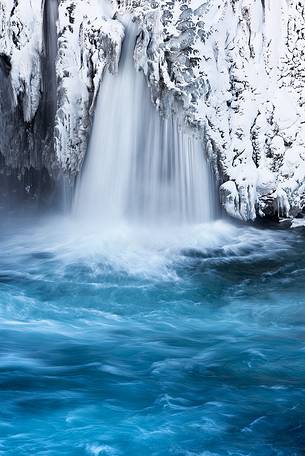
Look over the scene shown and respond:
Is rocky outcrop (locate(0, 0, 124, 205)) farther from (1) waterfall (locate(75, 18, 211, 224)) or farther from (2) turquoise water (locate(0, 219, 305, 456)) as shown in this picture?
(2) turquoise water (locate(0, 219, 305, 456))

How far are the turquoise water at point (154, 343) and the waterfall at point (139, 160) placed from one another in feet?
1.83

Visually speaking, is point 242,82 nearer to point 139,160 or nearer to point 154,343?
point 139,160

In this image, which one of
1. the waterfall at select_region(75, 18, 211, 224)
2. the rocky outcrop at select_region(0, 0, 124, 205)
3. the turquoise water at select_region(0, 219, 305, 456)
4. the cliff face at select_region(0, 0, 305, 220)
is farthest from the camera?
the rocky outcrop at select_region(0, 0, 124, 205)

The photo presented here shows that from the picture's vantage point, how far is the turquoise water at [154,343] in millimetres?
4516

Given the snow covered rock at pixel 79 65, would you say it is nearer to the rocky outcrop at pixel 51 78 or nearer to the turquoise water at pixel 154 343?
the rocky outcrop at pixel 51 78

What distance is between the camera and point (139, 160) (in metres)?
10.4

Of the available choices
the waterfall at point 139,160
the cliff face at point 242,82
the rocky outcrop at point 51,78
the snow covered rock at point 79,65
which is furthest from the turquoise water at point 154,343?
the rocky outcrop at point 51,78

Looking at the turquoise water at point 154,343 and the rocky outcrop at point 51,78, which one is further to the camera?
the rocky outcrop at point 51,78

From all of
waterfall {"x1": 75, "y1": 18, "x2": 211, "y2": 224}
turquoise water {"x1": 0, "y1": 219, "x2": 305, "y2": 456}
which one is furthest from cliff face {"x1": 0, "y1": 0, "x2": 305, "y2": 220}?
turquoise water {"x1": 0, "y1": 219, "x2": 305, "y2": 456}

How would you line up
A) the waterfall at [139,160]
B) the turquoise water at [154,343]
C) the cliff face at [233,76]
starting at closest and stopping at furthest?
the turquoise water at [154,343] → the cliff face at [233,76] → the waterfall at [139,160]

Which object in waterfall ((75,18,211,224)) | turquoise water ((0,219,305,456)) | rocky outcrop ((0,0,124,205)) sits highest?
rocky outcrop ((0,0,124,205))

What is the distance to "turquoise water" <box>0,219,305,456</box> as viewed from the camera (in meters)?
4.52

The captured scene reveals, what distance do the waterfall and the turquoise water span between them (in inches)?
21.9

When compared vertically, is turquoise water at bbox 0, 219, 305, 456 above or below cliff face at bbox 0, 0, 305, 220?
below
